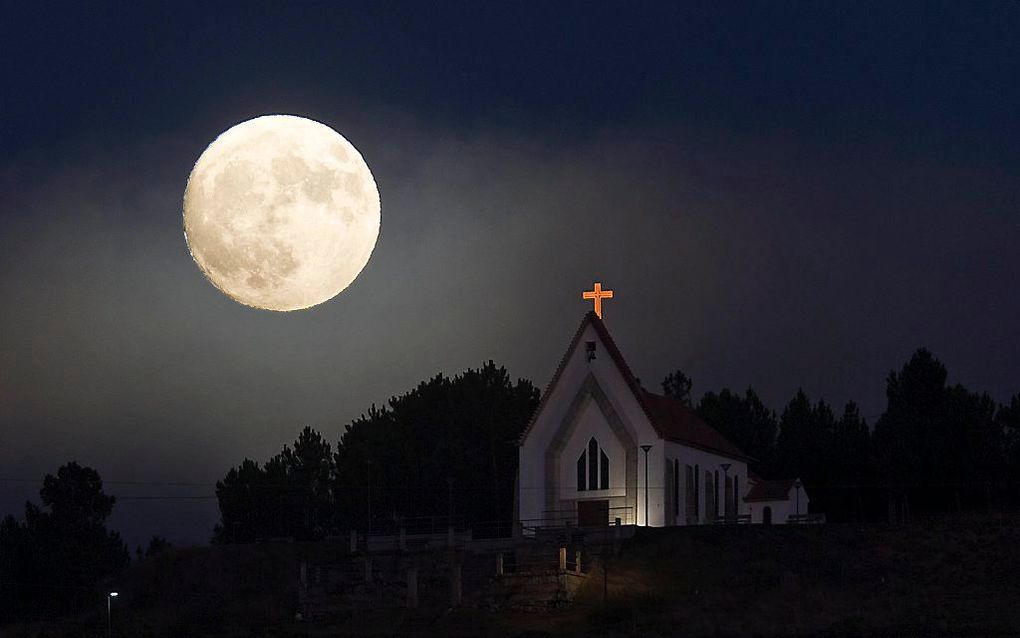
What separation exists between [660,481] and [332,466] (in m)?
46.4

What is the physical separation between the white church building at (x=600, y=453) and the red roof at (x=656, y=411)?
55 mm

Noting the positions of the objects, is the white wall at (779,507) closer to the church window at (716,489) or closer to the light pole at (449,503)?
the church window at (716,489)

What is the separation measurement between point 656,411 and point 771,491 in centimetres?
1322

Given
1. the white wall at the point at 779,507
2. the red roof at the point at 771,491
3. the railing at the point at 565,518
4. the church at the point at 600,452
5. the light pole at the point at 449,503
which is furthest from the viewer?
the light pole at the point at 449,503

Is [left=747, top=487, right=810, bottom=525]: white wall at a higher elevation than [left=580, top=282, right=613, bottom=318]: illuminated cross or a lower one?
lower

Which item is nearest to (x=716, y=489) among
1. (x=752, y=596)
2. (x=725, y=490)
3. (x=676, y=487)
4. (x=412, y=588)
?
(x=725, y=490)

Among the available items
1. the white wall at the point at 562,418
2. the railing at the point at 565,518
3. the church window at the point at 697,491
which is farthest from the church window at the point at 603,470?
the church window at the point at 697,491

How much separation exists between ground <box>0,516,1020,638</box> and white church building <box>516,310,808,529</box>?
8.15 metres

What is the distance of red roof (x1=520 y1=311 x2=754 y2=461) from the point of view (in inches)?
3088

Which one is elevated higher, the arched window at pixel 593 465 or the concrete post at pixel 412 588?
the arched window at pixel 593 465

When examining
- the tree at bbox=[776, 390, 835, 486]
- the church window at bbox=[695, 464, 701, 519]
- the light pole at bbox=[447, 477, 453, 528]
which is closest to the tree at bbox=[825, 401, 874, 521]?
the tree at bbox=[776, 390, 835, 486]

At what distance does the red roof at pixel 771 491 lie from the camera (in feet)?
295

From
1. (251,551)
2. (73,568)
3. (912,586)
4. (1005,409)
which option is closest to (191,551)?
(251,551)

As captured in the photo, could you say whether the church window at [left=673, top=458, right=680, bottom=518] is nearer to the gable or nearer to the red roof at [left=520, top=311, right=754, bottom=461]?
the red roof at [left=520, top=311, right=754, bottom=461]
